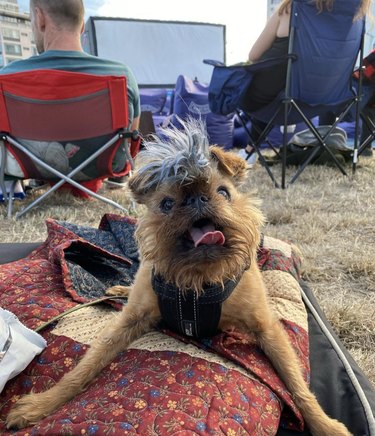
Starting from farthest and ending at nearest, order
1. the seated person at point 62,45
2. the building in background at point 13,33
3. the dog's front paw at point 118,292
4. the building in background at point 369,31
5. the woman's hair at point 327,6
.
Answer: the building in background at point 13,33, the building in background at point 369,31, the woman's hair at point 327,6, the seated person at point 62,45, the dog's front paw at point 118,292

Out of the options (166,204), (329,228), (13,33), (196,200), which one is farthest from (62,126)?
(13,33)

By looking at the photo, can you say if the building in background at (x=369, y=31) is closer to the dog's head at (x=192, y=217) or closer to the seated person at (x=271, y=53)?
the seated person at (x=271, y=53)

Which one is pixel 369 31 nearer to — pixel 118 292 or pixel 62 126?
pixel 62 126

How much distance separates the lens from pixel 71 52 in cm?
372

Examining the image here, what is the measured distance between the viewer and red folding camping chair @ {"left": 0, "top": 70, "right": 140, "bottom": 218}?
3416 millimetres

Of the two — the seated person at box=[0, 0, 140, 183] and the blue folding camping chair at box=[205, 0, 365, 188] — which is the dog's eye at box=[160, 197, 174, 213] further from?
the blue folding camping chair at box=[205, 0, 365, 188]

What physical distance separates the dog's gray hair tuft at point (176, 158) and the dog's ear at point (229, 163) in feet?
0.23

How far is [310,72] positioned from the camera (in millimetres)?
4215

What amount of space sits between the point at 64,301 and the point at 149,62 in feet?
40.8

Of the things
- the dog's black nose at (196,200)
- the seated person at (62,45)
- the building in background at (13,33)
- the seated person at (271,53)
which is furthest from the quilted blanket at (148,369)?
the building in background at (13,33)

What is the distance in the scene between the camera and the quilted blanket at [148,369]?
1157mm

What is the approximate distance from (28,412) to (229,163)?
109cm

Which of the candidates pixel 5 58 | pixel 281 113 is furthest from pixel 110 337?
pixel 5 58

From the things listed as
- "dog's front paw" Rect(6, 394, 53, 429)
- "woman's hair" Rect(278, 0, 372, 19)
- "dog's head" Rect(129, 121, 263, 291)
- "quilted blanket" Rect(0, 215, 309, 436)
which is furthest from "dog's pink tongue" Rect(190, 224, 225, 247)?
"woman's hair" Rect(278, 0, 372, 19)
